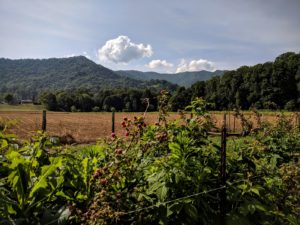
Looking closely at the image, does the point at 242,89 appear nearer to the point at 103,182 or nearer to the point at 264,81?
the point at 264,81

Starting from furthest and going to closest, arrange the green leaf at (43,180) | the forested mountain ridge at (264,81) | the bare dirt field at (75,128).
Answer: the forested mountain ridge at (264,81) → the bare dirt field at (75,128) → the green leaf at (43,180)

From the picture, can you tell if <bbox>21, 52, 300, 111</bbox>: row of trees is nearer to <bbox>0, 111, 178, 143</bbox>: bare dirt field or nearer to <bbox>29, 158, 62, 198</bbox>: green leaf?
<bbox>0, 111, 178, 143</bbox>: bare dirt field

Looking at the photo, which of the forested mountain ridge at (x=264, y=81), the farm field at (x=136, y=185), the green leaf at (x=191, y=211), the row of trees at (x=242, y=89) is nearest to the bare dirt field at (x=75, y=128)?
the farm field at (x=136, y=185)

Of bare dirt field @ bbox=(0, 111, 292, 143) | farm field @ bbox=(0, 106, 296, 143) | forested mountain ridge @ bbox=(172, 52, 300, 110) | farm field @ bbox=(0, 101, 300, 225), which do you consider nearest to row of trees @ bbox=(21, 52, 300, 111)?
forested mountain ridge @ bbox=(172, 52, 300, 110)

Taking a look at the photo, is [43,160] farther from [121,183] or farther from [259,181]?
[259,181]

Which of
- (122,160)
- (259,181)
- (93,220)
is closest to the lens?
(93,220)

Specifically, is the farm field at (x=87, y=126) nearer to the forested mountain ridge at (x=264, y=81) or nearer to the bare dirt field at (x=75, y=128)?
the bare dirt field at (x=75, y=128)

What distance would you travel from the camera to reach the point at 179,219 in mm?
1938

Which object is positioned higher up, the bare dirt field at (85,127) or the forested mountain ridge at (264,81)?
the forested mountain ridge at (264,81)

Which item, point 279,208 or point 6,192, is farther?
point 279,208

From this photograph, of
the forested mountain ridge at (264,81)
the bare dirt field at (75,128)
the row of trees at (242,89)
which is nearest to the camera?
the bare dirt field at (75,128)

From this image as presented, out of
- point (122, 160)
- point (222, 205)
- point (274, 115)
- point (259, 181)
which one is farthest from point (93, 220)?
point (274, 115)

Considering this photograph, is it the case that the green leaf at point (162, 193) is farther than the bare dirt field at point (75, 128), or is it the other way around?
the bare dirt field at point (75, 128)

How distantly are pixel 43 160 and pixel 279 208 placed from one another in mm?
1962
